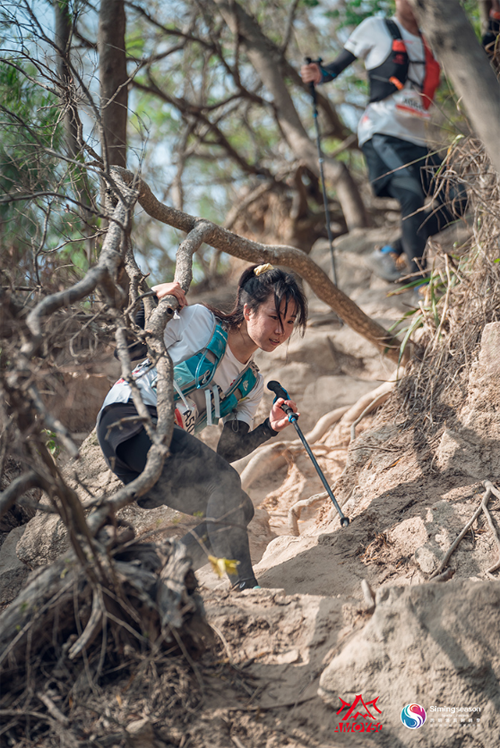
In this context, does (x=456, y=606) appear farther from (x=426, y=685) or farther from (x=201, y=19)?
(x=201, y=19)

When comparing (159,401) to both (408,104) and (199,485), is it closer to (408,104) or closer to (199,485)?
(199,485)

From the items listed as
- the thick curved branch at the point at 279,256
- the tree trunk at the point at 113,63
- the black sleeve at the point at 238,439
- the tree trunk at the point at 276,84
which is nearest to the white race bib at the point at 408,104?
the tree trunk at the point at 276,84

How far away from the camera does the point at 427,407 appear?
3256mm

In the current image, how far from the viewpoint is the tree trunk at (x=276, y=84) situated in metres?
5.84

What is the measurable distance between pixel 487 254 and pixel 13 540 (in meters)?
3.55

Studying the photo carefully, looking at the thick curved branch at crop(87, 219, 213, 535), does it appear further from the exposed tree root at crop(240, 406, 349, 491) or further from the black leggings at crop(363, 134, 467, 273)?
the black leggings at crop(363, 134, 467, 273)

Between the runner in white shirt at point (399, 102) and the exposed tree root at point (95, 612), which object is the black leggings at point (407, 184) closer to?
the runner in white shirt at point (399, 102)

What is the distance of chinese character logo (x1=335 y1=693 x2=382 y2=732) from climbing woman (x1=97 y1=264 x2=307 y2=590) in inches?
29.0

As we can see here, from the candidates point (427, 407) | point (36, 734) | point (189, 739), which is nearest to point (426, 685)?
point (189, 739)

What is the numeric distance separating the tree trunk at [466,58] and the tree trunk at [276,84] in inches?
186

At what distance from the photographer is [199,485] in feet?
8.08

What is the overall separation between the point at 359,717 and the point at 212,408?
1439 millimetres

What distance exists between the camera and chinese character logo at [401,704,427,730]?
5.57ft

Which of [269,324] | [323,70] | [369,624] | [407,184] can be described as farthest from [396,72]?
[369,624]
